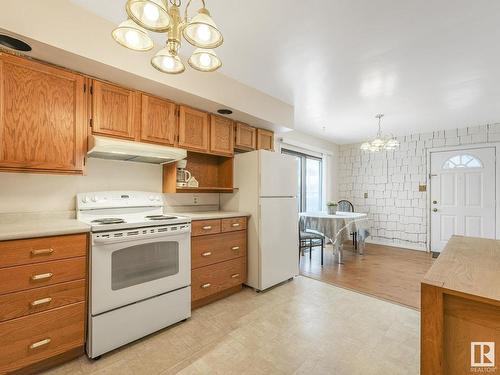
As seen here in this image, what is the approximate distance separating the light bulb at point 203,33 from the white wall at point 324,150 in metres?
3.49

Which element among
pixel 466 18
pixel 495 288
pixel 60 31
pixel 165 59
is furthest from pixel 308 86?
pixel 495 288

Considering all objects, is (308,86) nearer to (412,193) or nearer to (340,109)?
(340,109)

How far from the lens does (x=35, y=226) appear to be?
167 cm

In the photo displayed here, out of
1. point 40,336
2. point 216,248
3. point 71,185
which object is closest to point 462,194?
point 216,248

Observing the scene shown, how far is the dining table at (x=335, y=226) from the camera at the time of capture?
382 cm

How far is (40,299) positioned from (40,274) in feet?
0.52

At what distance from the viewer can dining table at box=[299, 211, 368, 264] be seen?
3816 millimetres

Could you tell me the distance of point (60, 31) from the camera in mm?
1661

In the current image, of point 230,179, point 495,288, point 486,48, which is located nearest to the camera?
point 495,288

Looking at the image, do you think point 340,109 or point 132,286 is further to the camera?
point 340,109

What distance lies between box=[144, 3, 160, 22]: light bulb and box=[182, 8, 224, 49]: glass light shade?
14cm

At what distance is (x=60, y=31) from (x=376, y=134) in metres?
5.24

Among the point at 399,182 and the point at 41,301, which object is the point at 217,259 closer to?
the point at 41,301

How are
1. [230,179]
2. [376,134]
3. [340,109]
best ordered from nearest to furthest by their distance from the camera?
[230,179], [340,109], [376,134]
